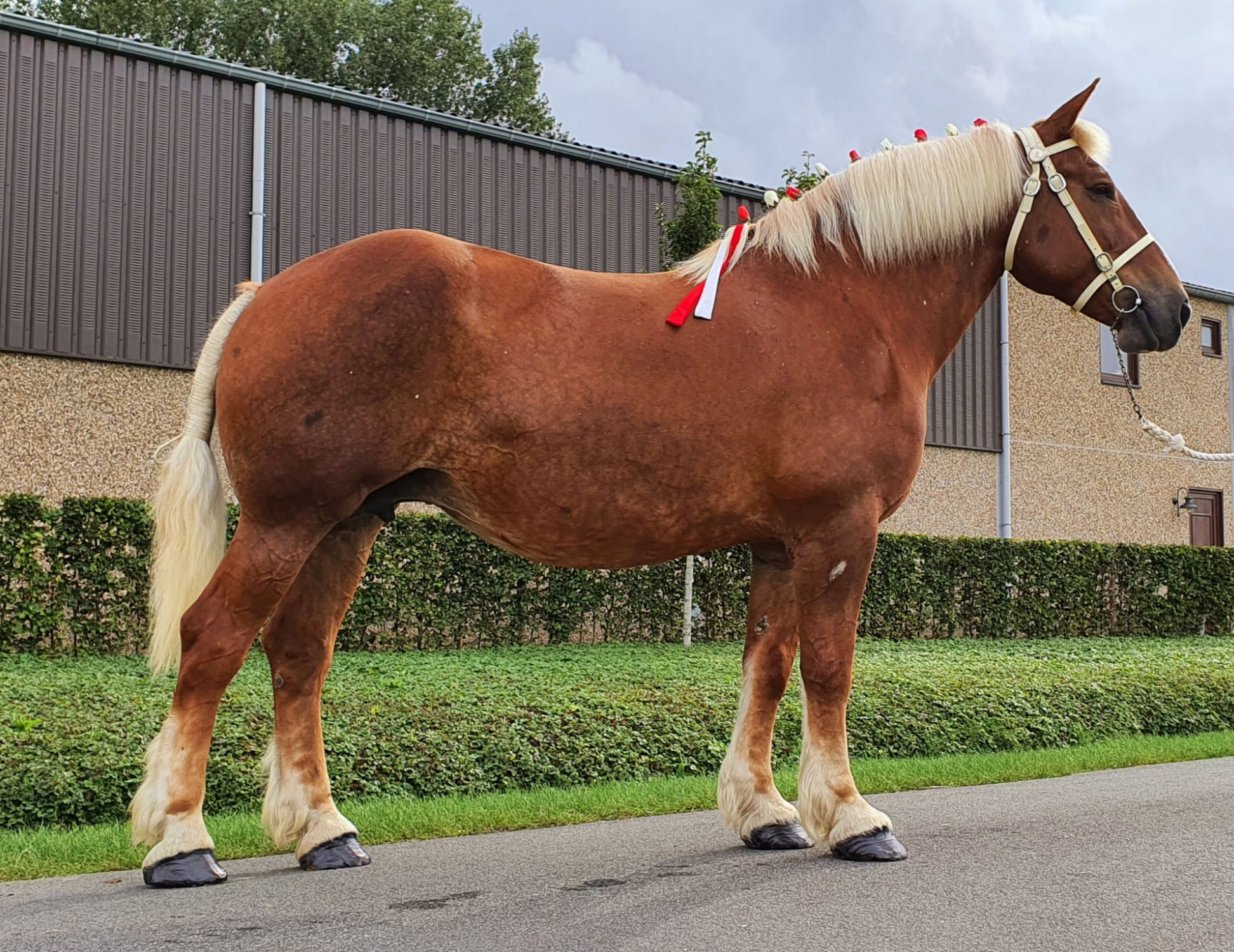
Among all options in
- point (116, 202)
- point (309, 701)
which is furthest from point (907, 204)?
point (116, 202)

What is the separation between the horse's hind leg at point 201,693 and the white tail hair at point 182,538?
0.21m

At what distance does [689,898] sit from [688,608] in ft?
25.1

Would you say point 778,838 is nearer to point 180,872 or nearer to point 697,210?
point 180,872

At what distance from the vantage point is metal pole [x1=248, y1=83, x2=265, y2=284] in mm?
11922

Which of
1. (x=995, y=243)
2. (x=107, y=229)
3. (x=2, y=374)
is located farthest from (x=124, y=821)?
(x=107, y=229)

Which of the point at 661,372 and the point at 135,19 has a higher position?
the point at 135,19

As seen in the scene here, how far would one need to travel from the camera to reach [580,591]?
11.3 meters

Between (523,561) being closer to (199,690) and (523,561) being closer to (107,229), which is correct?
(107,229)

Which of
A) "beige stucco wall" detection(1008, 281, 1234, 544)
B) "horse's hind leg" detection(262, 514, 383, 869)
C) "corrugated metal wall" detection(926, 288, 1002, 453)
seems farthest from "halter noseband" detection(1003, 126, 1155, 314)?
"beige stucco wall" detection(1008, 281, 1234, 544)

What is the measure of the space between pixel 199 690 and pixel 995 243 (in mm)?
3266

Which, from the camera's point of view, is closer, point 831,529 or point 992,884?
point 992,884

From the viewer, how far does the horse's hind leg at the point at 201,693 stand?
354 centimetres

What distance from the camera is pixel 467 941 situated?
299 cm

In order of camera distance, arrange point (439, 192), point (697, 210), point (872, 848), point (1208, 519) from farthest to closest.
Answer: point (1208, 519) → point (439, 192) → point (697, 210) → point (872, 848)
